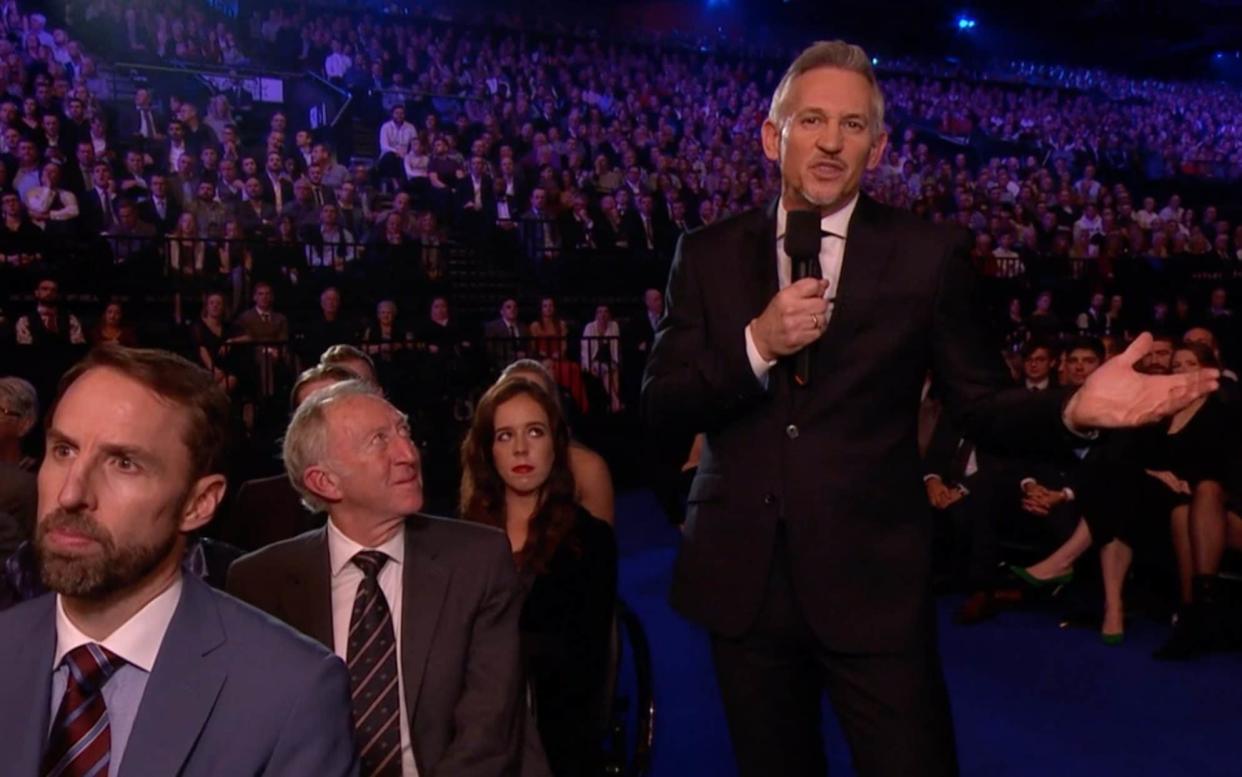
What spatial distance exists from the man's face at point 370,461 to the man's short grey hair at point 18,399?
1979 mm

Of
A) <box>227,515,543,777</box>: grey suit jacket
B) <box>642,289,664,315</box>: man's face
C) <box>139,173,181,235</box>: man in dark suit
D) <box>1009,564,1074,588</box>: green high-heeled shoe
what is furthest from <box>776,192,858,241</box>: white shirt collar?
<box>642,289,664,315</box>: man's face

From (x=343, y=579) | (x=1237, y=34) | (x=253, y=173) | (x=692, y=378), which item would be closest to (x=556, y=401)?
(x=343, y=579)

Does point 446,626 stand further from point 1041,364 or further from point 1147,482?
point 1041,364

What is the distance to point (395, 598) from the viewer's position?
7.13 feet

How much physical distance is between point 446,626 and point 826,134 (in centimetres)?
110

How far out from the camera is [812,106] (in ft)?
5.39

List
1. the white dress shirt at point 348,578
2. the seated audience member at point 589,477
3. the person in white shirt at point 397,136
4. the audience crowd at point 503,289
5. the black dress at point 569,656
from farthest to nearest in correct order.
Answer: the person in white shirt at point 397,136 → the seated audience member at point 589,477 → the black dress at point 569,656 → the audience crowd at point 503,289 → the white dress shirt at point 348,578

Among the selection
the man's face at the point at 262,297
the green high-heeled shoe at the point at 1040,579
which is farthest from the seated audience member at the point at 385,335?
the green high-heeled shoe at the point at 1040,579

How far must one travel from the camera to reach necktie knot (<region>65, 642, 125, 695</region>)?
4.33ft

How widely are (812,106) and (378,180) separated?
1015 centimetres

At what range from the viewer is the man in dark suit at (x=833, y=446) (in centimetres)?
165

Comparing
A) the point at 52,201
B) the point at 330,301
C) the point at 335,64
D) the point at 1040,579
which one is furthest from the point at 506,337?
the point at 335,64

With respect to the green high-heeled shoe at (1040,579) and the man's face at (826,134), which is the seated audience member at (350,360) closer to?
the man's face at (826,134)

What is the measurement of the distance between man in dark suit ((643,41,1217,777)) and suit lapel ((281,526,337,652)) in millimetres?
748
